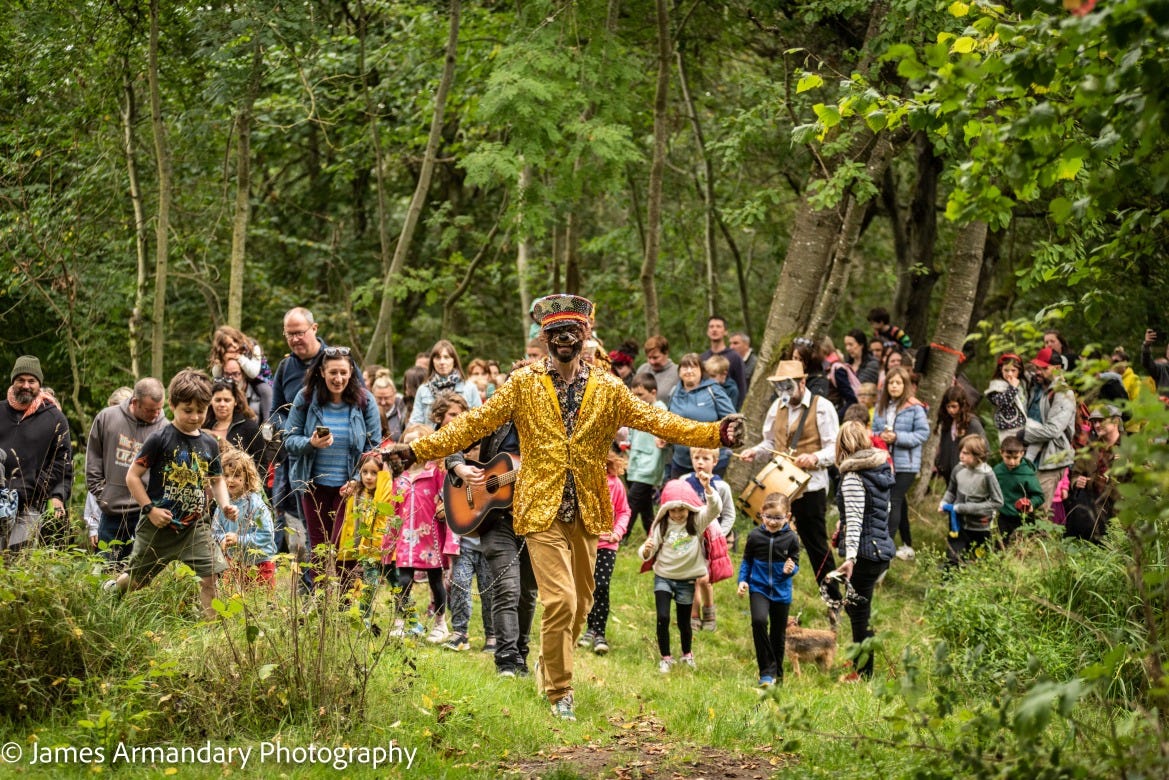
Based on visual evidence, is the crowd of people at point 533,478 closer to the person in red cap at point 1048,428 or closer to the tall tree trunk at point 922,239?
the person in red cap at point 1048,428

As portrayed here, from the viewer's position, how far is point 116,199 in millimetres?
15969

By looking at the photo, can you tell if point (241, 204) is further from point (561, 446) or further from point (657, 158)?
point (561, 446)

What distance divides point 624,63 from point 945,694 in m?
11.5

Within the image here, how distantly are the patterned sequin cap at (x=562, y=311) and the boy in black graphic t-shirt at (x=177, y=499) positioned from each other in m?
2.23

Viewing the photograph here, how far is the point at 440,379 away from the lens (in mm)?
11875

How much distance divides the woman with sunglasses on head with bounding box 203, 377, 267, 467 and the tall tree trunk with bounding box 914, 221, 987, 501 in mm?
8653

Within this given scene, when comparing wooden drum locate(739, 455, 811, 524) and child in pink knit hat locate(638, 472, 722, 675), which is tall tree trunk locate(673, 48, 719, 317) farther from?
child in pink knit hat locate(638, 472, 722, 675)

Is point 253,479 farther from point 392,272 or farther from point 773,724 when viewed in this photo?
point 392,272

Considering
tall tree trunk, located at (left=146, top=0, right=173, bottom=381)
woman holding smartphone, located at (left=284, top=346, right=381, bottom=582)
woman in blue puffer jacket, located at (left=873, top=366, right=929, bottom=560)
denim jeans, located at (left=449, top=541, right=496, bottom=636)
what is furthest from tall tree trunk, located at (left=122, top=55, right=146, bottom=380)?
woman in blue puffer jacket, located at (left=873, top=366, right=929, bottom=560)

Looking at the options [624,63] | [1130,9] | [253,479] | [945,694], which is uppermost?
[624,63]

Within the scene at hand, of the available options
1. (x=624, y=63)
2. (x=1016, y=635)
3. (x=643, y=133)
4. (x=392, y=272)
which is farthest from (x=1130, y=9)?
(x=643, y=133)

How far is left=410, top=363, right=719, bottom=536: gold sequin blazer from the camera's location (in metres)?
7.23

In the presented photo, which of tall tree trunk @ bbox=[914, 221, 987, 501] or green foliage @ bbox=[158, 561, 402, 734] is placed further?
tall tree trunk @ bbox=[914, 221, 987, 501]

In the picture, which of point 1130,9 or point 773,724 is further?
point 773,724
